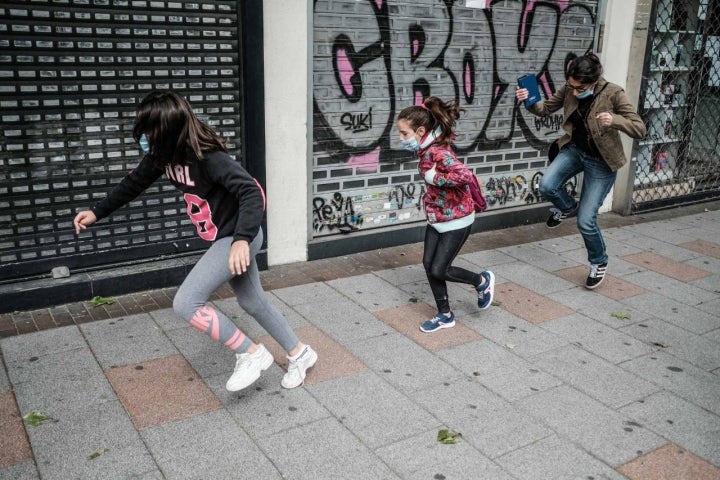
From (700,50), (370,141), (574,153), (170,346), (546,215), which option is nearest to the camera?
(170,346)

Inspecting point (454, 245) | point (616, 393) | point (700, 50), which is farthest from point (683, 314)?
point (700, 50)

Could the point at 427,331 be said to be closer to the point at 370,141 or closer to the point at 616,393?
the point at 616,393

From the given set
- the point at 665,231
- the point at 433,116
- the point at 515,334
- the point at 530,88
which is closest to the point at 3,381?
the point at 433,116

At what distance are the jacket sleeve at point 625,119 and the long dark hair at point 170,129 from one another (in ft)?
10.1

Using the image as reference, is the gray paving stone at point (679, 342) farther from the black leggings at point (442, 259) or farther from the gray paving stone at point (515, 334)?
the black leggings at point (442, 259)

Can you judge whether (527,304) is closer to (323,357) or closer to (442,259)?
(442,259)

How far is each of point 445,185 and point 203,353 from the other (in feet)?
6.16

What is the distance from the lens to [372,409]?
3725 millimetres

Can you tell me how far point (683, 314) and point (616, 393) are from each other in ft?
5.32

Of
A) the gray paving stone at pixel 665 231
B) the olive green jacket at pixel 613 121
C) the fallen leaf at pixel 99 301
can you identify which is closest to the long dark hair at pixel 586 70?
the olive green jacket at pixel 613 121

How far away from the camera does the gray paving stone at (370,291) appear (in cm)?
526

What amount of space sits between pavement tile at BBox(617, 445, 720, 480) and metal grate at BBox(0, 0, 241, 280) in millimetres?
3761

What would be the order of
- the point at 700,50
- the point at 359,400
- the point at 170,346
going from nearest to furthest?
1. the point at 359,400
2. the point at 170,346
3. the point at 700,50

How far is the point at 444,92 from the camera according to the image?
21.8ft
